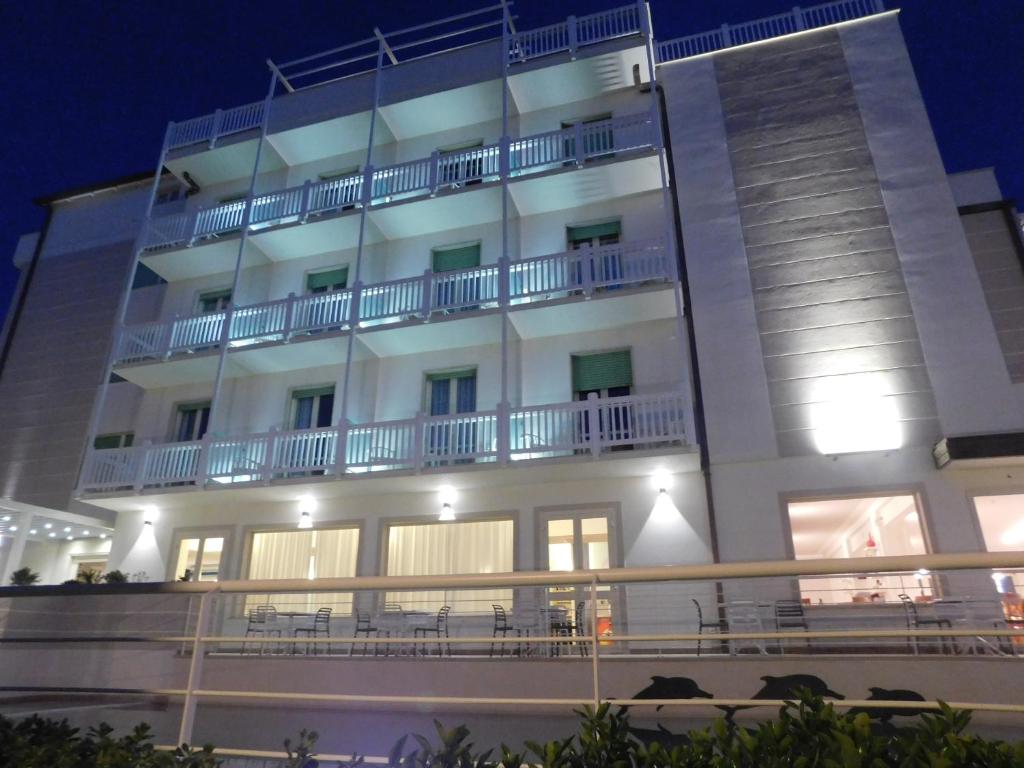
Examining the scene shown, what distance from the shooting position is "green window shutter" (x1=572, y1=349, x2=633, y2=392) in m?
12.9

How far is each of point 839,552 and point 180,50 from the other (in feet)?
195

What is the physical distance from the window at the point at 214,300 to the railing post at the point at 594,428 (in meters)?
9.91

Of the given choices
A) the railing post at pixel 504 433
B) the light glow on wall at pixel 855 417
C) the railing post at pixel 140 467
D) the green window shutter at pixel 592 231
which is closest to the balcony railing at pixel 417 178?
the green window shutter at pixel 592 231

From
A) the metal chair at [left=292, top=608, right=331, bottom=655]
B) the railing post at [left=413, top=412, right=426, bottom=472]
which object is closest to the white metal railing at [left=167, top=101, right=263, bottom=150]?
the railing post at [left=413, top=412, right=426, bottom=472]

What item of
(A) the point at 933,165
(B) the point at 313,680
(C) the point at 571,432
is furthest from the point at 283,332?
(A) the point at 933,165

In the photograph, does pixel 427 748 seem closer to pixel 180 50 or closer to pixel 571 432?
pixel 571 432

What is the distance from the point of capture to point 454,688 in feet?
26.6

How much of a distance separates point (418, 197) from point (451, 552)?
7092 mm

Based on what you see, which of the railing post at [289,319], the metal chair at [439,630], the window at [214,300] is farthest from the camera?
the window at [214,300]

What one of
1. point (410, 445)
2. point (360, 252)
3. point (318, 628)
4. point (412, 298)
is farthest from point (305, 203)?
point (318, 628)

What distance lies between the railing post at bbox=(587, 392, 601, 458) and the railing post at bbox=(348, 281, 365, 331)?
4971 millimetres

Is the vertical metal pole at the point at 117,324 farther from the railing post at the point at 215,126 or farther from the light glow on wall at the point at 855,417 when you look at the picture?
the light glow on wall at the point at 855,417

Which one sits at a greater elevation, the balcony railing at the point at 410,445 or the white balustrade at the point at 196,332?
the white balustrade at the point at 196,332

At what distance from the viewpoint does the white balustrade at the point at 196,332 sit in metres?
14.7
